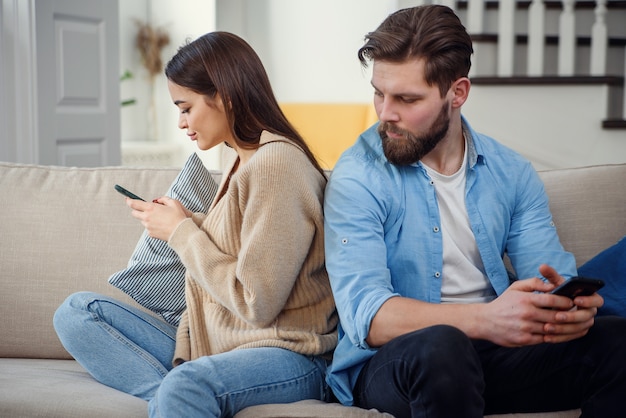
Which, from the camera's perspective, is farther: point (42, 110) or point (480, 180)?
point (42, 110)

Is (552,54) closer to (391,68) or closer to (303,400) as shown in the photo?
(391,68)

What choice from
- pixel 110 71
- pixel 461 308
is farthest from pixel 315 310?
pixel 110 71

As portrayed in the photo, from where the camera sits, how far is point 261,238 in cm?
153

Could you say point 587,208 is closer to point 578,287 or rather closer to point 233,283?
point 578,287

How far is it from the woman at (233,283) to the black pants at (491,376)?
174mm

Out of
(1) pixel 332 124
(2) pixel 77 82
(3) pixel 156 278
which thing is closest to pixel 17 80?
(2) pixel 77 82

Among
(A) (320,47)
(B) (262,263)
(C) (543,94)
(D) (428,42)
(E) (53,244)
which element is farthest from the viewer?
(A) (320,47)

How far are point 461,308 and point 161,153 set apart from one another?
452cm

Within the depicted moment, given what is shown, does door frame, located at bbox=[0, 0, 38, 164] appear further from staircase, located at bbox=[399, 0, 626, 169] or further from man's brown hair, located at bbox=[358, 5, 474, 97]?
man's brown hair, located at bbox=[358, 5, 474, 97]

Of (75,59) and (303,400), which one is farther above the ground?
(75,59)

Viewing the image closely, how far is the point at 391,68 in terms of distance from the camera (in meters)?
1.64

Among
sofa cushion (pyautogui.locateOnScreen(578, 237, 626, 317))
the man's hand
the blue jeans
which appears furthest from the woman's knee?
sofa cushion (pyautogui.locateOnScreen(578, 237, 626, 317))

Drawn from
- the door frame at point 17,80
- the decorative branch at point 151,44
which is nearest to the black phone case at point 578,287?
the door frame at point 17,80

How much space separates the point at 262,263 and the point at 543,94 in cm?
284
